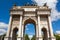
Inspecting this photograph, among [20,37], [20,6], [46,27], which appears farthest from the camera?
[20,6]

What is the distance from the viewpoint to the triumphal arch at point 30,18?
29.9 meters

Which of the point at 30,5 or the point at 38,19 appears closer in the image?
the point at 38,19

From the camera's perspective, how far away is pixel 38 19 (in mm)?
30672

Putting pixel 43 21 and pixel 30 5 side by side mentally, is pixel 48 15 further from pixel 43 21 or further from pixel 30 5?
pixel 30 5

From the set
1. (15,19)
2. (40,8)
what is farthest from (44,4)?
(15,19)

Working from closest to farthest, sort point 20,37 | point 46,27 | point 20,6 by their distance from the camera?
point 20,37, point 46,27, point 20,6

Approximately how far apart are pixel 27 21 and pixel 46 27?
613cm

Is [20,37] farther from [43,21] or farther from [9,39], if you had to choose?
[43,21]

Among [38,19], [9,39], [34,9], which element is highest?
[34,9]

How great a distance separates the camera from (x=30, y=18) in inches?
1249

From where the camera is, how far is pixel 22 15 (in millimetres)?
31203

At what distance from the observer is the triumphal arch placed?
29.9 meters

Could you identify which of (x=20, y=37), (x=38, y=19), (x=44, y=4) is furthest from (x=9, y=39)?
(x=44, y=4)

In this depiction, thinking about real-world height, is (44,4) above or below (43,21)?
above
